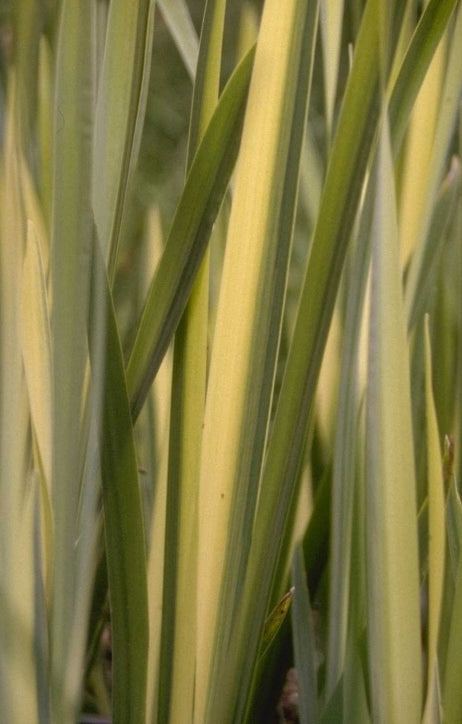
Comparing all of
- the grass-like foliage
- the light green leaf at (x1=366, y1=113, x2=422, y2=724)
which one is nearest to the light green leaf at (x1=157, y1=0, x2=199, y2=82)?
the grass-like foliage

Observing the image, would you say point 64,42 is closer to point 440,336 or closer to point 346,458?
point 346,458

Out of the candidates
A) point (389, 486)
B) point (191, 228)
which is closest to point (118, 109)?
point (191, 228)

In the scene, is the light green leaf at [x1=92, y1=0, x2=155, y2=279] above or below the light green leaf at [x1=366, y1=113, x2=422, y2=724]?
above

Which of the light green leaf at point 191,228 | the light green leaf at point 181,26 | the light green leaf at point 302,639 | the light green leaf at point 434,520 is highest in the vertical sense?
the light green leaf at point 181,26

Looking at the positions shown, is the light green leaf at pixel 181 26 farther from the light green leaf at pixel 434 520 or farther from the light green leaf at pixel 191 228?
the light green leaf at pixel 434 520

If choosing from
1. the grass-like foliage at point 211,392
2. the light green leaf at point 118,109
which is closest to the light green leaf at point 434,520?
the grass-like foliage at point 211,392

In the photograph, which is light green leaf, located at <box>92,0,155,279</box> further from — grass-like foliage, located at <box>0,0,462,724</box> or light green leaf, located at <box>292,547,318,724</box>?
light green leaf, located at <box>292,547,318,724</box>

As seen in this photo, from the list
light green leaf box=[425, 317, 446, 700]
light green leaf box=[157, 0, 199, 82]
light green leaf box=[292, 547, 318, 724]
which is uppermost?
light green leaf box=[157, 0, 199, 82]

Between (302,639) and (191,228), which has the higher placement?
(191,228)

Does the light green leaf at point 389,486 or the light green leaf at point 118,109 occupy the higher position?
the light green leaf at point 118,109

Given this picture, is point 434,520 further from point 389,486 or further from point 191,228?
point 191,228
